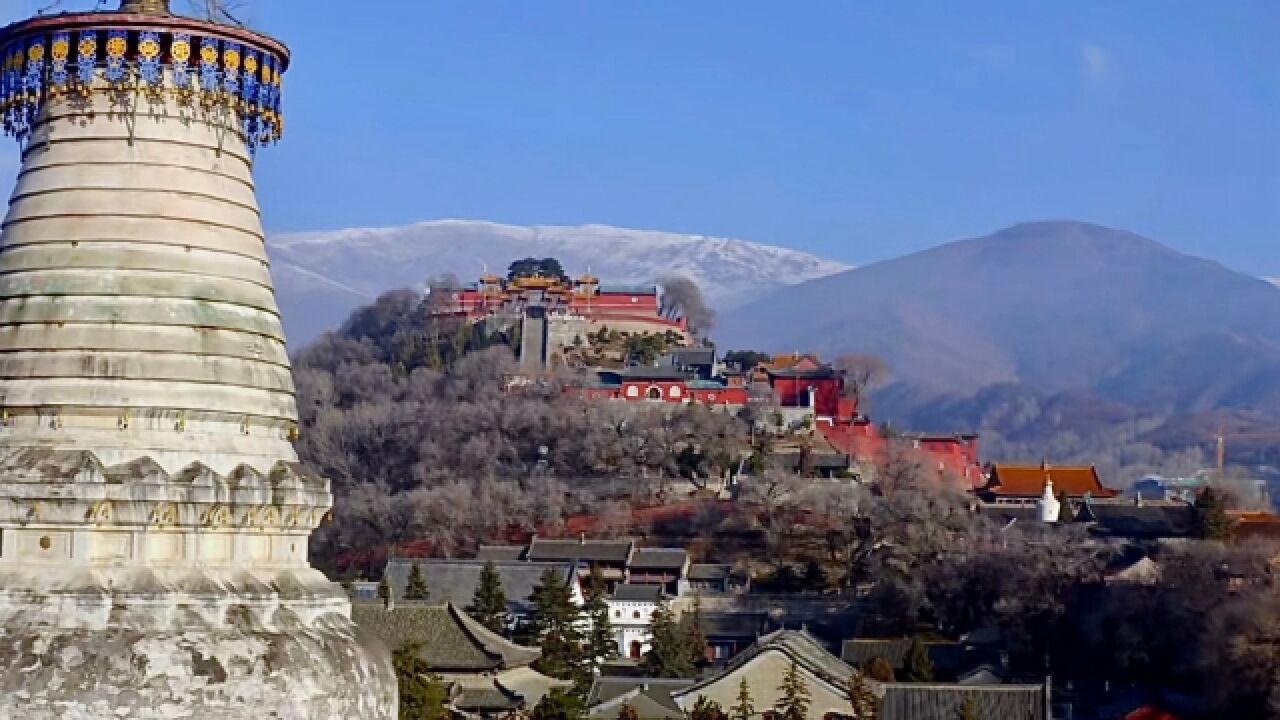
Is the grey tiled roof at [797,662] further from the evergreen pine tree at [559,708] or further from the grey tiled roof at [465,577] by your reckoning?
the grey tiled roof at [465,577]

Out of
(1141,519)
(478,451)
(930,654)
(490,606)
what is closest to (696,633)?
(930,654)

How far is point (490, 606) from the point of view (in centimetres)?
4716

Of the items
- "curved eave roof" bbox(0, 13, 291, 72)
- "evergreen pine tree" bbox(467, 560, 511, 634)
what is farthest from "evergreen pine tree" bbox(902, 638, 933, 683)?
"curved eave roof" bbox(0, 13, 291, 72)

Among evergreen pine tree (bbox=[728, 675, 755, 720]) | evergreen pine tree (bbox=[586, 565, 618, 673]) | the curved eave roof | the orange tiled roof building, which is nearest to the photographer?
the curved eave roof

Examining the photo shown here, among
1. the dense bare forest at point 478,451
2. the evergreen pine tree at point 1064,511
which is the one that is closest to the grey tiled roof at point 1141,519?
the evergreen pine tree at point 1064,511

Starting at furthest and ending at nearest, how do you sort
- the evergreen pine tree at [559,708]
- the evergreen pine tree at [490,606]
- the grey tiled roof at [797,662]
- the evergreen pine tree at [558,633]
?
the evergreen pine tree at [490,606] < the grey tiled roof at [797,662] < the evergreen pine tree at [558,633] < the evergreen pine tree at [559,708]

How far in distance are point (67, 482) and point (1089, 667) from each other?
44.8 m

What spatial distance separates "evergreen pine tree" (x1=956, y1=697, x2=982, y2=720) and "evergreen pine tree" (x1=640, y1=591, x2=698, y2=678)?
10.9 metres

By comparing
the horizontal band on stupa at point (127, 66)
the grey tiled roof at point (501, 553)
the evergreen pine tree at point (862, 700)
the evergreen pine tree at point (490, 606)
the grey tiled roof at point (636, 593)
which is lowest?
the evergreen pine tree at point (862, 700)

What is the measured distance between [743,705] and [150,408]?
30.2m

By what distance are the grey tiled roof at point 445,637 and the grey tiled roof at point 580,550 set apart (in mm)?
20374

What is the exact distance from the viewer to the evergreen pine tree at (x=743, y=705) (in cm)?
3639

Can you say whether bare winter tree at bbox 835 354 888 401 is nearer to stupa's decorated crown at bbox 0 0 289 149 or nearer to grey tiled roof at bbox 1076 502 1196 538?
grey tiled roof at bbox 1076 502 1196 538

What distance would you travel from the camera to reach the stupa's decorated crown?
9.12 metres
